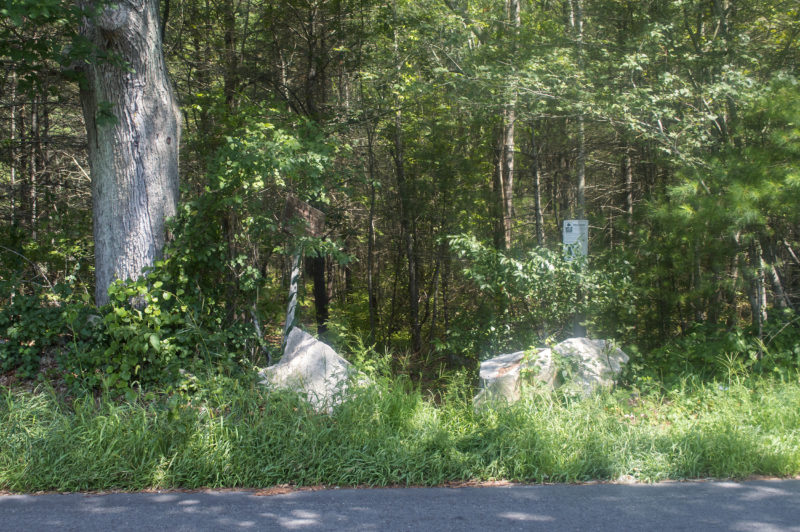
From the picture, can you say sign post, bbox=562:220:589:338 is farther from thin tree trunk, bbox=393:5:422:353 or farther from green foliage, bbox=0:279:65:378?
green foliage, bbox=0:279:65:378

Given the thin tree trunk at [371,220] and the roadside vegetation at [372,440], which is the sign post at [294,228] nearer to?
the roadside vegetation at [372,440]

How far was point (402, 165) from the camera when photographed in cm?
1221

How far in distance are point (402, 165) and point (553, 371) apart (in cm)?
768

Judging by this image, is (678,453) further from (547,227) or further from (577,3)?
(547,227)

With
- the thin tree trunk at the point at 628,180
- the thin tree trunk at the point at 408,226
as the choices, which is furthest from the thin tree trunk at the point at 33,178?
the thin tree trunk at the point at 628,180

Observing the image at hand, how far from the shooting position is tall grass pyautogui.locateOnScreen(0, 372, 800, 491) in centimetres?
416

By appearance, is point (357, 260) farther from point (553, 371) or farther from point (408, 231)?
point (408, 231)

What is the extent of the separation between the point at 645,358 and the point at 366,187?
7.45m

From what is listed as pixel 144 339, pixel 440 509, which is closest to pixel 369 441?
pixel 440 509

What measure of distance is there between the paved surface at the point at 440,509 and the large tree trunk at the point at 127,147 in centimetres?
290

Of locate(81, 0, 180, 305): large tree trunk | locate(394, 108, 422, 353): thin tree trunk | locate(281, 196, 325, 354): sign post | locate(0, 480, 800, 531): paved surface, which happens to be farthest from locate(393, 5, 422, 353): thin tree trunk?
locate(0, 480, 800, 531): paved surface

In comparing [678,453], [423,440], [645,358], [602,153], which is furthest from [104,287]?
[602,153]

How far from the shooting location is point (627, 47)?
8.34 meters

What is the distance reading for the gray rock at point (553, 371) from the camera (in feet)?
17.3
